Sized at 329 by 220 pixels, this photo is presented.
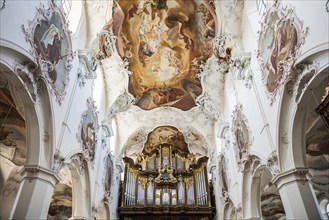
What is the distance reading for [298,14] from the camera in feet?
28.9

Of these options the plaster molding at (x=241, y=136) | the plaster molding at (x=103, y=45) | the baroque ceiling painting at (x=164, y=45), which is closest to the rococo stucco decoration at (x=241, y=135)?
the plaster molding at (x=241, y=136)

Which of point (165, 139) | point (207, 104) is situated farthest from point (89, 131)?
point (165, 139)

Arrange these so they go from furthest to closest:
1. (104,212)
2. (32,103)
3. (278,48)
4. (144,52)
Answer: (144,52) → (104,212) → (278,48) → (32,103)

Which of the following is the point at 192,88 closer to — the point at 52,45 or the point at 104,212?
the point at 104,212

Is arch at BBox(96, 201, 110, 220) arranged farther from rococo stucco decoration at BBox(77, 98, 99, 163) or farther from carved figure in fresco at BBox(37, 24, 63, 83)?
carved figure in fresco at BBox(37, 24, 63, 83)

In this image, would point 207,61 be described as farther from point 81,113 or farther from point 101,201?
point 101,201

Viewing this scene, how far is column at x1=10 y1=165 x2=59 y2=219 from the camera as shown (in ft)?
27.2

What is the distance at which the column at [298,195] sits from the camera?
841 cm

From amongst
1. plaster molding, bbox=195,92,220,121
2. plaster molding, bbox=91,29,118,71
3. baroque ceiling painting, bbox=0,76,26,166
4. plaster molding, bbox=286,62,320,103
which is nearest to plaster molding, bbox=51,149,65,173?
baroque ceiling painting, bbox=0,76,26,166

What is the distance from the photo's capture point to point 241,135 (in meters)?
13.8

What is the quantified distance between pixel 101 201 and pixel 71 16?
9.39m

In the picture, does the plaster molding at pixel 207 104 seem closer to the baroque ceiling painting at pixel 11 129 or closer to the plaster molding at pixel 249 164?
the plaster molding at pixel 249 164

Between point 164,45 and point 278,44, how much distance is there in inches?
374

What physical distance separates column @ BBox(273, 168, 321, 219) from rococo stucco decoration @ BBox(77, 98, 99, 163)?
764 centimetres
